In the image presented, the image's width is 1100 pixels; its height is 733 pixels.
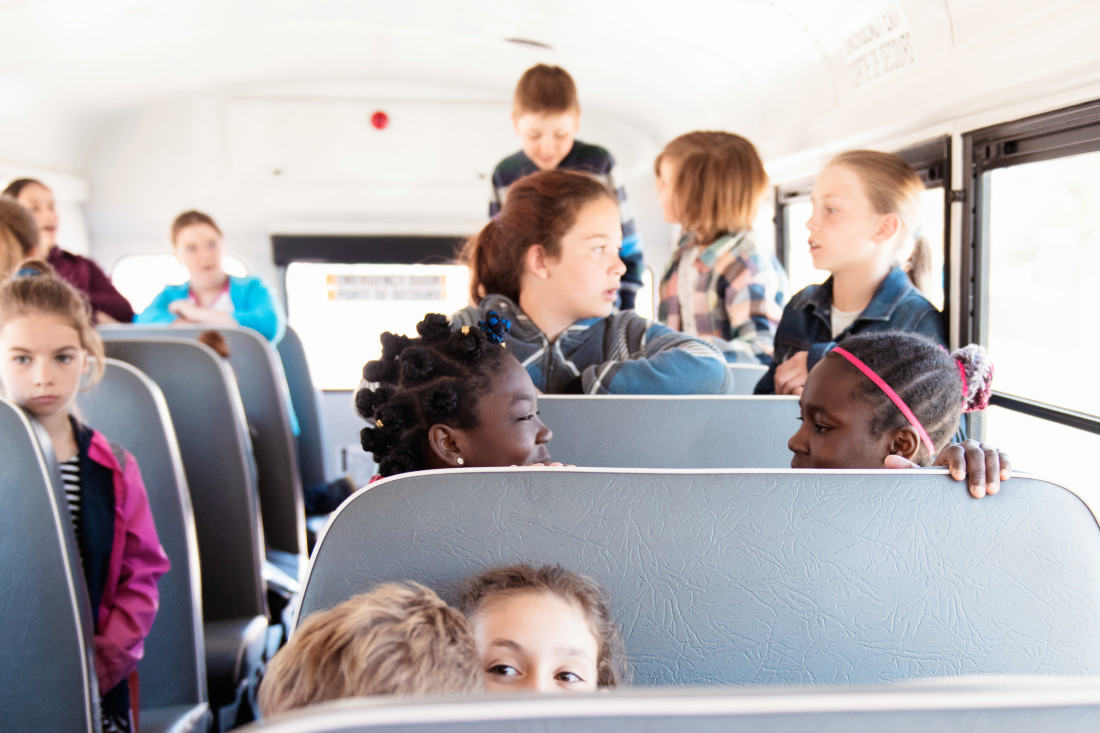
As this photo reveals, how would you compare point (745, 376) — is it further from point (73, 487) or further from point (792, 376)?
point (73, 487)

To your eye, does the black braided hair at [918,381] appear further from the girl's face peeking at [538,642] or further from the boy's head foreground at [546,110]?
the boy's head foreground at [546,110]

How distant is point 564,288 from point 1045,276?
1.17m

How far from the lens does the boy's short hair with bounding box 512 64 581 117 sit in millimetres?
3002

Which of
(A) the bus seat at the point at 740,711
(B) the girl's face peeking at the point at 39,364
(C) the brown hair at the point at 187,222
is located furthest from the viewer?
(C) the brown hair at the point at 187,222

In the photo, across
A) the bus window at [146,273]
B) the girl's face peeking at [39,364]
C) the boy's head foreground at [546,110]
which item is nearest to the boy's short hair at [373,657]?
the girl's face peeking at [39,364]

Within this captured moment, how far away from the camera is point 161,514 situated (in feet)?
7.29

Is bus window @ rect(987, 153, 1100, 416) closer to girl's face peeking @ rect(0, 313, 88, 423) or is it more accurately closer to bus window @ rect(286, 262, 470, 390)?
girl's face peeking @ rect(0, 313, 88, 423)

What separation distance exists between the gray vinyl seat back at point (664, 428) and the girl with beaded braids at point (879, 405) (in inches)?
8.6

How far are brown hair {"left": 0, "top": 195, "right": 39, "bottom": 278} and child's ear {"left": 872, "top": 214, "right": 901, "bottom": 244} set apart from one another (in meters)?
2.56

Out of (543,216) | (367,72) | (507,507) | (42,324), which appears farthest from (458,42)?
(507,507)

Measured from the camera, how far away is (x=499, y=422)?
61.8 inches

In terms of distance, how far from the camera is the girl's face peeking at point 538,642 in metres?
1.02

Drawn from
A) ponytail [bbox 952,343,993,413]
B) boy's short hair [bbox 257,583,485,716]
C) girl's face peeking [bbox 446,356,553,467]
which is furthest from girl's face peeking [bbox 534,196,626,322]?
boy's short hair [bbox 257,583,485,716]

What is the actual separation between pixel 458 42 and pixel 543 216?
7.68 ft
